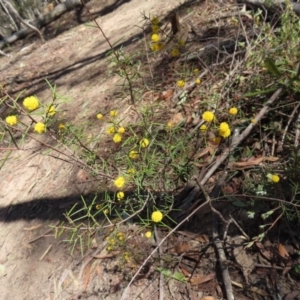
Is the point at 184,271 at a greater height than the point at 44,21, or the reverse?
the point at 44,21

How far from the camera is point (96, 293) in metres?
2.54

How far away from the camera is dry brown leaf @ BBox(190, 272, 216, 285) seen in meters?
2.24

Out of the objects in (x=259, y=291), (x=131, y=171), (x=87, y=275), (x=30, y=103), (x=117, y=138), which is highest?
(x=30, y=103)

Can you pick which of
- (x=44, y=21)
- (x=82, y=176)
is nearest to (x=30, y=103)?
(x=82, y=176)

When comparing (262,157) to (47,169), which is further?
(47,169)

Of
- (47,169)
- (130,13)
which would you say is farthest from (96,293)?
(130,13)

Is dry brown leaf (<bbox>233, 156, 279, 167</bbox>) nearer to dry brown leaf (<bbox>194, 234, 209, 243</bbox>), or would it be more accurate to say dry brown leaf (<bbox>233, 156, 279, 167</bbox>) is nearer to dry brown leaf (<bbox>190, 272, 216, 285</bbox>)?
dry brown leaf (<bbox>194, 234, 209, 243</bbox>)

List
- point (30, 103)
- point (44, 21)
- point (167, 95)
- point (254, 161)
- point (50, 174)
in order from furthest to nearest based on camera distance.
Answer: point (44, 21) < point (50, 174) < point (167, 95) < point (254, 161) < point (30, 103)

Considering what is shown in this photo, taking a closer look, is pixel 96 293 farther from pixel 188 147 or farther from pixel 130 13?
pixel 130 13

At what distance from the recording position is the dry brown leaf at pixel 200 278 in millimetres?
2238

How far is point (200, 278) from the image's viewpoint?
227 cm

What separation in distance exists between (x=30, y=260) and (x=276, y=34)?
3.40 meters

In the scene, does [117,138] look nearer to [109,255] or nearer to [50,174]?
[109,255]

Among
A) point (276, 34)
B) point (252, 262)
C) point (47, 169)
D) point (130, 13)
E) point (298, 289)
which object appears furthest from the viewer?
point (130, 13)
